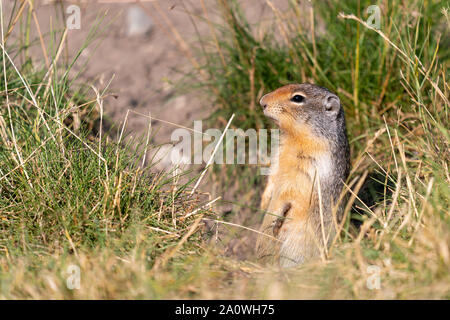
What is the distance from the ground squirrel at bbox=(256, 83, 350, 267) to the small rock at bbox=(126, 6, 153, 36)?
9.23ft

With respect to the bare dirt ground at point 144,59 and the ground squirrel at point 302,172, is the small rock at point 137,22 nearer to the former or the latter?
the bare dirt ground at point 144,59

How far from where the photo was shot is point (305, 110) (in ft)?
13.2

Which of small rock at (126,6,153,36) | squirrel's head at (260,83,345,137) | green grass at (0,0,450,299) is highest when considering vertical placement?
small rock at (126,6,153,36)

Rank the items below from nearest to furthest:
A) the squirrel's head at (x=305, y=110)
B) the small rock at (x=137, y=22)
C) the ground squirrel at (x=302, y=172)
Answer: the ground squirrel at (x=302, y=172) < the squirrel's head at (x=305, y=110) < the small rock at (x=137, y=22)

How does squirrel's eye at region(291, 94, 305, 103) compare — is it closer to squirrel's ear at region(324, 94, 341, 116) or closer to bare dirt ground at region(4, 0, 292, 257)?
squirrel's ear at region(324, 94, 341, 116)

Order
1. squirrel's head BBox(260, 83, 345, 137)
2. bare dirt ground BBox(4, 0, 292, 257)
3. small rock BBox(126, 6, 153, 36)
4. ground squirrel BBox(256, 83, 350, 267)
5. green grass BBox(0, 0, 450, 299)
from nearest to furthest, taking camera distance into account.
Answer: green grass BBox(0, 0, 450, 299) < ground squirrel BBox(256, 83, 350, 267) < squirrel's head BBox(260, 83, 345, 137) < bare dirt ground BBox(4, 0, 292, 257) < small rock BBox(126, 6, 153, 36)

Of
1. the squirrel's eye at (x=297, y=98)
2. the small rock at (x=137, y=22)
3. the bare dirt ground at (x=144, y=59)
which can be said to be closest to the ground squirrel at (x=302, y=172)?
the squirrel's eye at (x=297, y=98)

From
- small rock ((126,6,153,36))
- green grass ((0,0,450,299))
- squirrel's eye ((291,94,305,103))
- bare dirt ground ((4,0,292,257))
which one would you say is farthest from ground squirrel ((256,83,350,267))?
small rock ((126,6,153,36))

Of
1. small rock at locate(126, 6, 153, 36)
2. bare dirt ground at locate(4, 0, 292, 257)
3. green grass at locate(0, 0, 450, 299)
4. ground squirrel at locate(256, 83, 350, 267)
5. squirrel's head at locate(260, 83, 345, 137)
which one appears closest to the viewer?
green grass at locate(0, 0, 450, 299)

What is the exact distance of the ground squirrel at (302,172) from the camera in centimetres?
374

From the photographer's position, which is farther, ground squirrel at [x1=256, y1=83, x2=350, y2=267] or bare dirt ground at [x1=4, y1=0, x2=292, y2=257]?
bare dirt ground at [x1=4, y1=0, x2=292, y2=257]

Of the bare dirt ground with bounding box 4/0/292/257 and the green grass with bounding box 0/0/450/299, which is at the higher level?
the bare dirt ground with bounding box 4/0/292/257

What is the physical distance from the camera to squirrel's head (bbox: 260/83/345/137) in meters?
3.99
